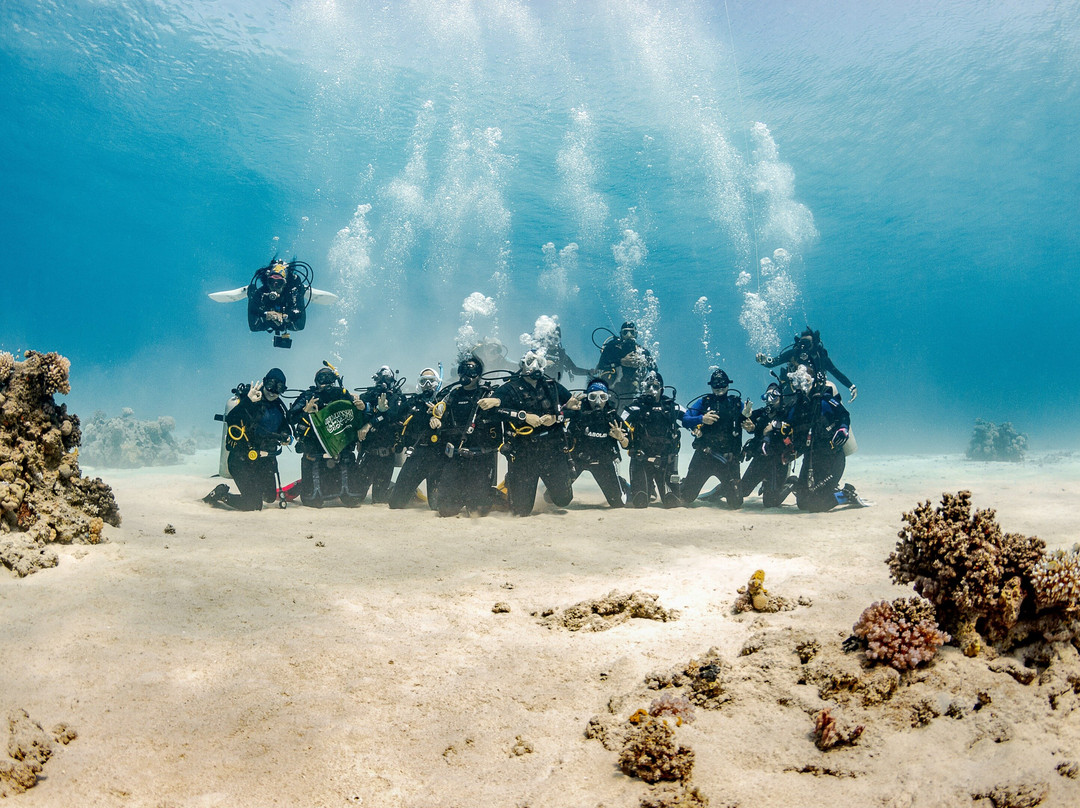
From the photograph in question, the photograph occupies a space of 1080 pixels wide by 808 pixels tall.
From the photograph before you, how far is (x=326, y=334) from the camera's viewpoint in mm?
82562

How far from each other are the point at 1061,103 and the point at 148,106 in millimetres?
56619

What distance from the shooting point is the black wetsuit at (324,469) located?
8.52 m

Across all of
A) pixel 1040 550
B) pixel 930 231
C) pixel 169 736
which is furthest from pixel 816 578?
pixel 930 231

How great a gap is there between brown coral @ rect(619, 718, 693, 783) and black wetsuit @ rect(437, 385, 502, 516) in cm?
571

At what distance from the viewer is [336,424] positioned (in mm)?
8562

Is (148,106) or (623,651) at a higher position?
(148,106)

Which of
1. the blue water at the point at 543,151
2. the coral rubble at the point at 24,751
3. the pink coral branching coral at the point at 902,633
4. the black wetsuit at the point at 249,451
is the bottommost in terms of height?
the coral rubble at the point at 24,751

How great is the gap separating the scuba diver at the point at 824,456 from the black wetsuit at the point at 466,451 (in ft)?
15.8

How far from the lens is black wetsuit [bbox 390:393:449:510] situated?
821 centimetres

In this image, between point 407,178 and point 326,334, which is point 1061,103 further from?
point 326,334

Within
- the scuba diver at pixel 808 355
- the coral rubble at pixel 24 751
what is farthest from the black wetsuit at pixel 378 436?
the scuba diver at pixel 808 355

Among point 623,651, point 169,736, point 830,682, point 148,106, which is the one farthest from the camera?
point 148,106

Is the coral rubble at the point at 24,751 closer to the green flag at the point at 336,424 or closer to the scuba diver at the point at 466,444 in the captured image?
the scuba diver at the point at 466,444

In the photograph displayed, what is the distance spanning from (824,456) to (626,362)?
14.5 ft
